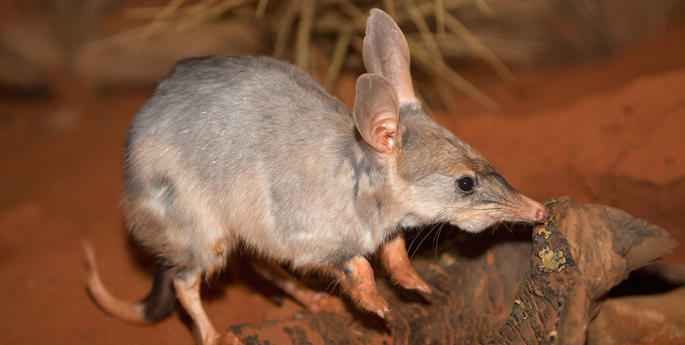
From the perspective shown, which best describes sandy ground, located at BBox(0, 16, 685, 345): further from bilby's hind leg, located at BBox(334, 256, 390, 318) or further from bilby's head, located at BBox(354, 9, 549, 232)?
bilby's head, located at BBox(354, 9, 549, 232)

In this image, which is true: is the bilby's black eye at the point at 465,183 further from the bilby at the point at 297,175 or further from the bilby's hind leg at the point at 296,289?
the bilby's hind leg at the point at 296,289

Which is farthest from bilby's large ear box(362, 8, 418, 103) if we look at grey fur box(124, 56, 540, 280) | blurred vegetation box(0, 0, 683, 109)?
blurred vegetation box(0, 0, 683, 109)

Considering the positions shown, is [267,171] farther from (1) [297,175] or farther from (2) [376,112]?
(2) [376,112]

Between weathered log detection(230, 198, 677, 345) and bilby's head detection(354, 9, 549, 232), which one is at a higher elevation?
bilby's head detection(354, 9, 549, 232)

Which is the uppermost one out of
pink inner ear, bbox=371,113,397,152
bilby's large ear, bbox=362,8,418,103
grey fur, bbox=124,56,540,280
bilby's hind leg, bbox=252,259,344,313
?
bilby's large ear, bbox=362,8,418,103

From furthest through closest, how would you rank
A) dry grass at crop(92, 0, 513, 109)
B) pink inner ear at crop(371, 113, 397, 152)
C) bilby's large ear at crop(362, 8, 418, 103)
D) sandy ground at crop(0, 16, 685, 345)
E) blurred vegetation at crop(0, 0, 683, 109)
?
blurred vegetation at crop(0, 0, 683, 109) → dry grass at crop(92, 0, 513, 109) → sandy ground at crop(0, 16, 685, 345) → bilby's large ear at crop(362, 8, 418, 103) → pink inner ear at crop(371, 113, 397, 152)

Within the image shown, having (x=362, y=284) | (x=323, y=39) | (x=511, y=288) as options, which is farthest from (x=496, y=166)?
(x=323, y=39)
